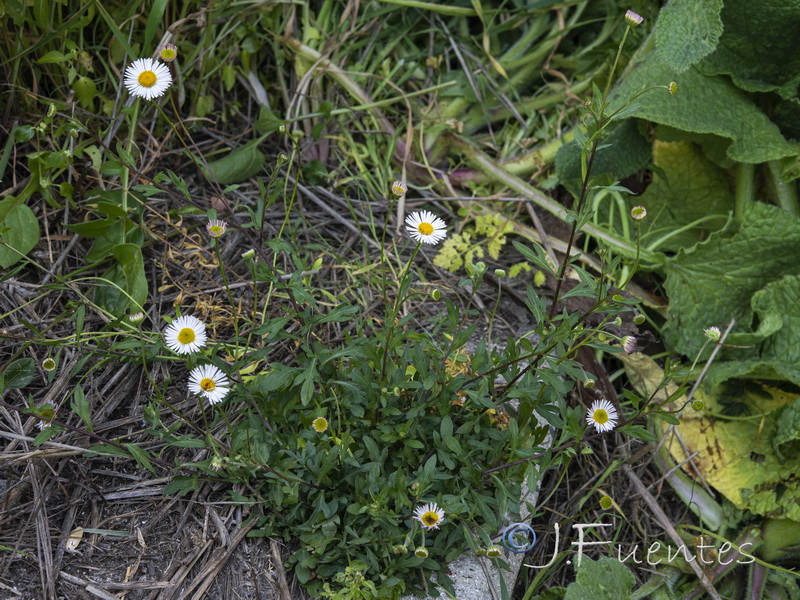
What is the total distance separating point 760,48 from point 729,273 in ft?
2.11

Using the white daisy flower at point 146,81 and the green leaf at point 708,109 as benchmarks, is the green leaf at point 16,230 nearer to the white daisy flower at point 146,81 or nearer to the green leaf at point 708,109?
the white daisy flower at point 146,81

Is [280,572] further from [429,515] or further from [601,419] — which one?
[601,419]

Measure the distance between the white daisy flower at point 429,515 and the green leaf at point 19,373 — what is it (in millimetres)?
815

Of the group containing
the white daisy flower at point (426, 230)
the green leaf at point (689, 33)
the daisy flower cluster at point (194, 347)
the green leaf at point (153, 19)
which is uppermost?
the green leaf at point (689, 33)

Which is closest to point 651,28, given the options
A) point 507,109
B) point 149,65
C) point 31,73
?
point 507,109

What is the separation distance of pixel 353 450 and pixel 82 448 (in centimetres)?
50

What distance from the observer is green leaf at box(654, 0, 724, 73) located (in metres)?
1.75

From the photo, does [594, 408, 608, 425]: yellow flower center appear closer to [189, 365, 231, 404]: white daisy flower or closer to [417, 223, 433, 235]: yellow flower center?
[417, 223, 433, 235]: yellow flower center

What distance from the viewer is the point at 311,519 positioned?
1.33 m

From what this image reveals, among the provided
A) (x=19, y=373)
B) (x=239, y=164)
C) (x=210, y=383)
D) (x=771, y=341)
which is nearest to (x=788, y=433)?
(x=771, y=341)

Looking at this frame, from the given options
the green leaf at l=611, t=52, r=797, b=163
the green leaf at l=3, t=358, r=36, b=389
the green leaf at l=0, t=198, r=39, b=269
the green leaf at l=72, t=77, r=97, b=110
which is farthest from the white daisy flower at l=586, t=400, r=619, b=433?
the green leaf at l=72, t=77, r=97, b=110

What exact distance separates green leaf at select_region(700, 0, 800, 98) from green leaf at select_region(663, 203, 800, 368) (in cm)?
40

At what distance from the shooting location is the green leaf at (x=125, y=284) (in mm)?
1601

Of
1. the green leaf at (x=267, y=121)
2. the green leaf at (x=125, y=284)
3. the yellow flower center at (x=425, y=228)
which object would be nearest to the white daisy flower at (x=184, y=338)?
the green leaf at (x=125, y=284)
